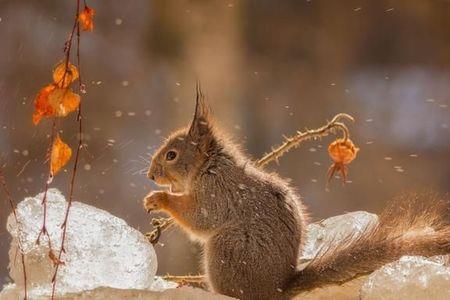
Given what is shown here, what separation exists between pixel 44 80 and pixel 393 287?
703 mm

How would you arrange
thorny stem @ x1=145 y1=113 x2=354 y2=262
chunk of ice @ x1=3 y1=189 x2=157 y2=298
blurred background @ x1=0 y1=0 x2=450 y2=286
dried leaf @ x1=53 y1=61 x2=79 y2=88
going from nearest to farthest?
dried leaf @ x1=53 y1=61 x2=79 y2=88 < chunk of ice @ x1=3 y1=189 x2=157 y2=298 < thorny stem @ x1=145 y1=113 x2=354 y2=262 < blurred background @ x1=0 y1=0 x2=450 y2=286

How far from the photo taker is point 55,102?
68 cm

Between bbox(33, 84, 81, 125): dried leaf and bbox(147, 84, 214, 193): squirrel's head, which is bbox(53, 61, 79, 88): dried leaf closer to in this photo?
bbox(33, 84, 81, 125): dried leaf

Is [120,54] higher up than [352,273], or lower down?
higher up

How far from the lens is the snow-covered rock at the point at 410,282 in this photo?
762mm

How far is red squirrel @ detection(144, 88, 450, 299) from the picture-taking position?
893mm

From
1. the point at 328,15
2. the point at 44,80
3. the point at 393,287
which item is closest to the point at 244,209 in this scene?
the point at 393,287

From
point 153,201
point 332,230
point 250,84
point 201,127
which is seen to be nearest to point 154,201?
point 153,201

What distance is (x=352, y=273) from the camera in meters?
0.91

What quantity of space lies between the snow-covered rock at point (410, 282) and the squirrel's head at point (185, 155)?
286 millimetres


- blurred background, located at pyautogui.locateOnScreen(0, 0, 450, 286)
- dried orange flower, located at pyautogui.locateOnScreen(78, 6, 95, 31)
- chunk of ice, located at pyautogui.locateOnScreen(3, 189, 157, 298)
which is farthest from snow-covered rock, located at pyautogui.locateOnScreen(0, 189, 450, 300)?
blurred background, located at pyautogui.locateOnScreen(0, 0, 450, 286)

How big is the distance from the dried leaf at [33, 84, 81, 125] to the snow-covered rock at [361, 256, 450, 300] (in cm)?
34

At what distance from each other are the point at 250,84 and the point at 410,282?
2.15 feet

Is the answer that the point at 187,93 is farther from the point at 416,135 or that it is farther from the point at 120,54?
the point at 416,135
